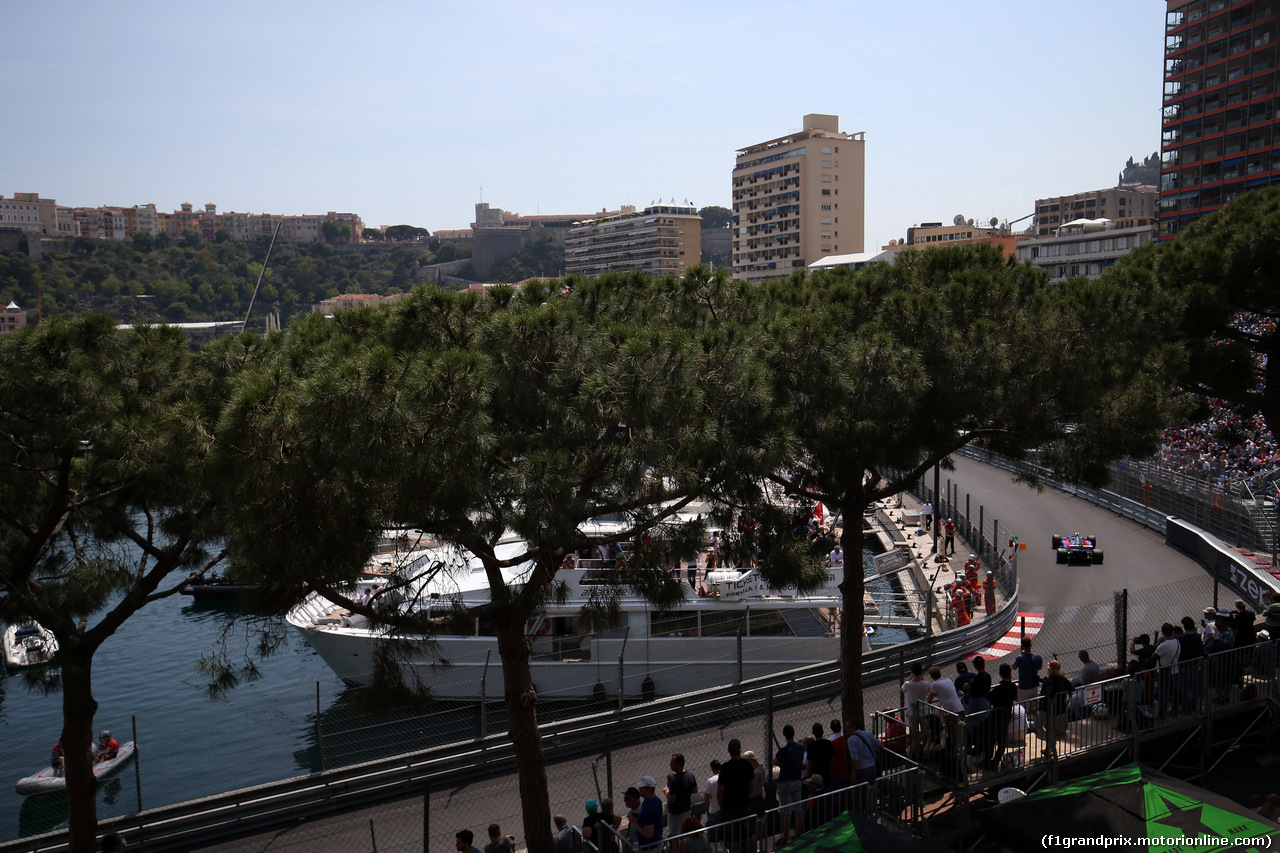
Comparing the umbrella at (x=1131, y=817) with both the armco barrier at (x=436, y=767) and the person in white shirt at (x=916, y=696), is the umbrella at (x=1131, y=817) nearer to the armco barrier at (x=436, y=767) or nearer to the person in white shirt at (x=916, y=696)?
the person in white shirt at (x=916, y=696)

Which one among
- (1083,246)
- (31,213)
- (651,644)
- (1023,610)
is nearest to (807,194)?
(1083,246)

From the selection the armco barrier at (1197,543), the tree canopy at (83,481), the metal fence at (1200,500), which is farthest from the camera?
the metal fence at (1200,500)

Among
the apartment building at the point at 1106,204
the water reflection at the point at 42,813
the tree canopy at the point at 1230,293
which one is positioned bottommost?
the water reflection at the point at 42,813

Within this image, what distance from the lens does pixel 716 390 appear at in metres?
7.89

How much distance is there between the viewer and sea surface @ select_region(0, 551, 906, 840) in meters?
15.4

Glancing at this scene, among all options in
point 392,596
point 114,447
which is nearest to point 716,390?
point 392,596

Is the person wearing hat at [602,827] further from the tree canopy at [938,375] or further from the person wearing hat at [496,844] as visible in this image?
the tree canopy at [938,375]

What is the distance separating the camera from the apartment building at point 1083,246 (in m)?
69.6

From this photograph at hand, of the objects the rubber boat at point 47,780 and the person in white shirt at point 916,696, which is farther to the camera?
the rubber boat at point 47,780

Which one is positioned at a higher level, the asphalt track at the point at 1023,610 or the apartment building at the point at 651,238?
the apartment building at the point at 651,238

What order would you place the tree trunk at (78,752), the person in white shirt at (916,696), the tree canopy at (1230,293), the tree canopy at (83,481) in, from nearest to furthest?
the tree canopy at (83,481) < the tree trunk at (78,752) < the person in white shirt at (916,696) < the tree canopy at (1230,293)
